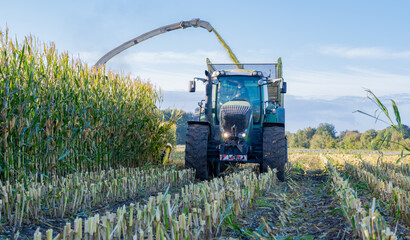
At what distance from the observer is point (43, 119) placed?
730cm

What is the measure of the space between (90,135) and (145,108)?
264cm

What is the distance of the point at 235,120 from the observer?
8719mm

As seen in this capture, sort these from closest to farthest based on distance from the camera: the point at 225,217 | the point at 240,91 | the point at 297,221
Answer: the point at 225,217
the point at 297,221
the point at 240,91

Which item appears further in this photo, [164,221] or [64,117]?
[64,117]

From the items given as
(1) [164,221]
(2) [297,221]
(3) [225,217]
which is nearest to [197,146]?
(2) [297,221]

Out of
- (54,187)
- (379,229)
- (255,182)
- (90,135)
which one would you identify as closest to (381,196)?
(255,182)

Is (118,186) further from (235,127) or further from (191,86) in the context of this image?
(191,86)

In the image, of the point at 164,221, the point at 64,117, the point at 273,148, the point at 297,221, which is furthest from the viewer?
the point at 273,148

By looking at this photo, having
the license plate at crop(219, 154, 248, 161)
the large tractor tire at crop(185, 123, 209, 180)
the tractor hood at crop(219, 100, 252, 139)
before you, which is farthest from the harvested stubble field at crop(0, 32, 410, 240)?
the tractor hood at crop(219, 100, 252, 139)

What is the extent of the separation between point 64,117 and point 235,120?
147 inches

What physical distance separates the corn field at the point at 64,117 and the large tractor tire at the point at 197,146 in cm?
194

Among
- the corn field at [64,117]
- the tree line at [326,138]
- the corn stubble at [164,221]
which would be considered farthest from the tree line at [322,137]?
the corn stubble at [164,221]

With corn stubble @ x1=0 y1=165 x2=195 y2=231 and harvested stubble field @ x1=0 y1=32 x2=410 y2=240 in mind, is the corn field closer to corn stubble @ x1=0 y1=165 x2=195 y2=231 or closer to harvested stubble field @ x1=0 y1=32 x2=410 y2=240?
harvested stubble field @ x1=0 y1=32 x2=410 y2=240

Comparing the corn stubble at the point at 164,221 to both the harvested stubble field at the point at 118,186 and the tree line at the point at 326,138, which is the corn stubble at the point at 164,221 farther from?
the tree line at the point at 326,138
